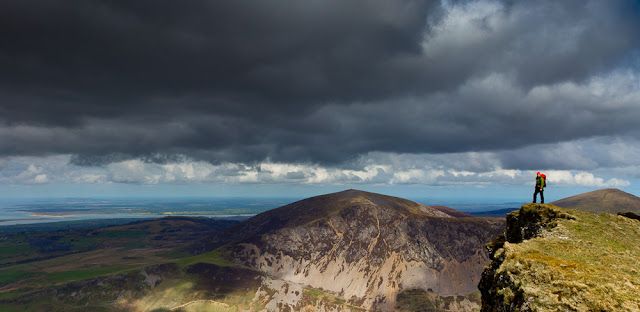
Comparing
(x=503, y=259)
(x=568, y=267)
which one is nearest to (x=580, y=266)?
(x=568, y=267)

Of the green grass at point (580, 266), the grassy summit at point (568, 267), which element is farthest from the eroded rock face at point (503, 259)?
the green grass at point (580, 266)

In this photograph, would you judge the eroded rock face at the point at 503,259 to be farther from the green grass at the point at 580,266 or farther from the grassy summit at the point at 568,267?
the green grass at the point at 580,266

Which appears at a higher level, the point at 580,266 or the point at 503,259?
the point at 580,266

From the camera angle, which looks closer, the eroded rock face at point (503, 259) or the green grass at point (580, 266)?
the green grass at point (580, 266)

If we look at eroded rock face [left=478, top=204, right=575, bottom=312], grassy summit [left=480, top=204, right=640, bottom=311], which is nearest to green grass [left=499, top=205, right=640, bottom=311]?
grassy summit [left=480, top=204, right=640, bottom=311]

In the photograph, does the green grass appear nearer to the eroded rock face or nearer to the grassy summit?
the grassy summit

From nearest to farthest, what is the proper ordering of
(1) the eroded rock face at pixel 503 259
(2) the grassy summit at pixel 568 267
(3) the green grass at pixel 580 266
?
(3) the green grass at pixel 580 266, (2) the grassy summit at pixel 568 267, (1) the eroded rock face at pixel 503 259

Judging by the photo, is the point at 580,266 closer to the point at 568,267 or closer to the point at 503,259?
the point at 568,267

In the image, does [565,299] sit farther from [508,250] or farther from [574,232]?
[574,232]

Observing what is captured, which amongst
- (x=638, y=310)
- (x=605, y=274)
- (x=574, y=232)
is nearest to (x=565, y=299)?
(x=638, y=310)
